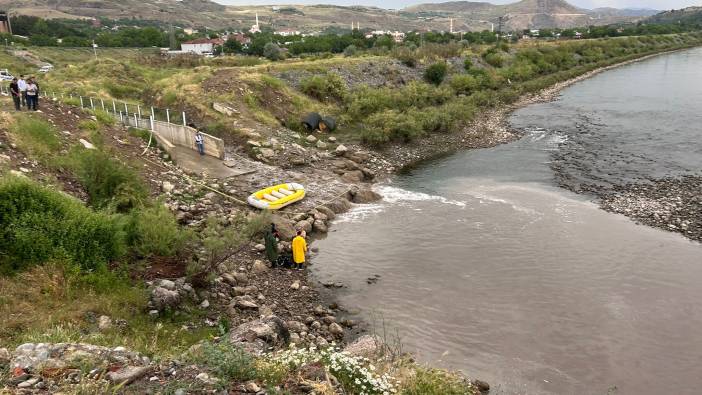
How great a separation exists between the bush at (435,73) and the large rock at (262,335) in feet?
141

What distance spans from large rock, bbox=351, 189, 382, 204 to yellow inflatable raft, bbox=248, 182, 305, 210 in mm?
2752

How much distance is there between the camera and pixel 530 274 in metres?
17.2

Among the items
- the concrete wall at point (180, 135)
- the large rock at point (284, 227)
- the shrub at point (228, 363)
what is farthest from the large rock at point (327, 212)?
the shrub at point (228, 363)

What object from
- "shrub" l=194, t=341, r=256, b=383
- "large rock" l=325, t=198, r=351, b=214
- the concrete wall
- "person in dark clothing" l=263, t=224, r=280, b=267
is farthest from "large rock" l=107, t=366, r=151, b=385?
the concrete wall

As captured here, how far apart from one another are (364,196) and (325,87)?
19.4 metres

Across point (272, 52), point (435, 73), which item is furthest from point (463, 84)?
point (272, 52)

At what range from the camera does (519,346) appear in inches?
525

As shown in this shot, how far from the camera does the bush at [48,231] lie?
11719 millimetres

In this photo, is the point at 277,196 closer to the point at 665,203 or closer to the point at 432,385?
the point at 432,385

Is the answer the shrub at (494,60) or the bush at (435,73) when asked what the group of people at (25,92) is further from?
the shrub at (494,60)

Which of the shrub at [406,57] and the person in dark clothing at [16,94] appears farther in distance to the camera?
the shrub at [406,57]

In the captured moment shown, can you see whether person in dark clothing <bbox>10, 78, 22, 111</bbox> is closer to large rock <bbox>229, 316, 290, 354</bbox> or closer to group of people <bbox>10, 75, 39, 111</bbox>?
group of people <bbox>10, 75, 39, 111</bbox>

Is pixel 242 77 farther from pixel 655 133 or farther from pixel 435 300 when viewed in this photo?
pixel 655 133

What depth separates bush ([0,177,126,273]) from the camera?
11719 millimetres
